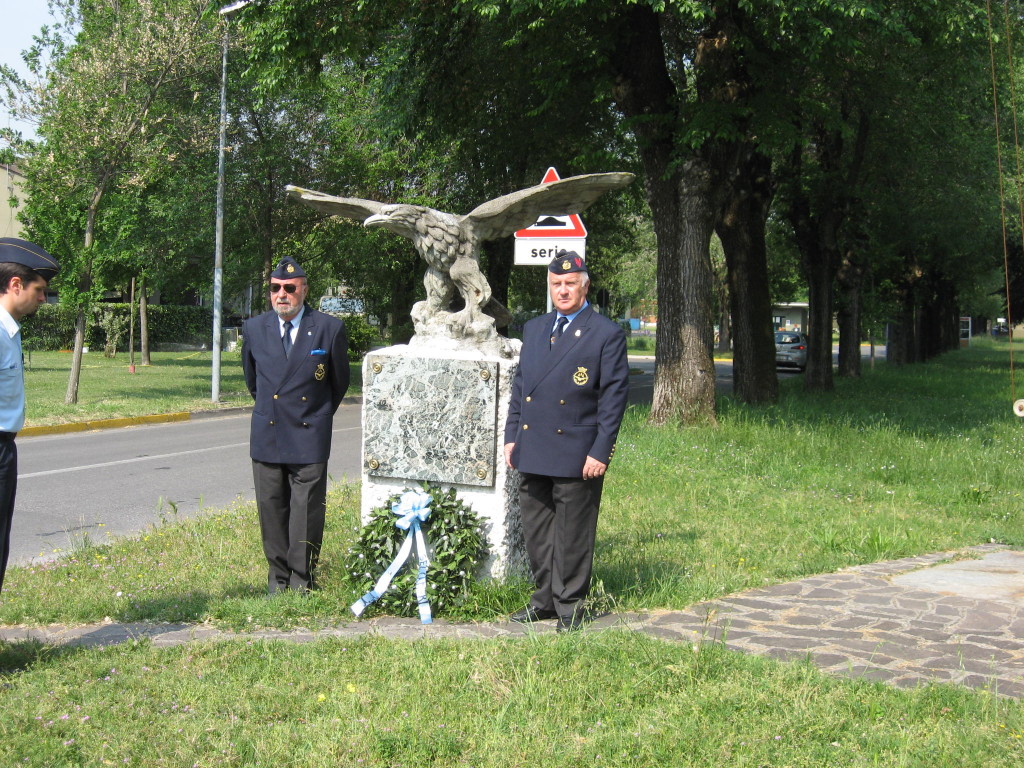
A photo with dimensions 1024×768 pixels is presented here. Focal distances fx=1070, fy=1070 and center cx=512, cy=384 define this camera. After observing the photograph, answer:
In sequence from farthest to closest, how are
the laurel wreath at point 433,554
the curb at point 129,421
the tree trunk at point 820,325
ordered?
the tree trunk at point 820,325
the curb at point 129,421
the laurel wreath at point 433,554

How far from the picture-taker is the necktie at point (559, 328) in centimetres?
569

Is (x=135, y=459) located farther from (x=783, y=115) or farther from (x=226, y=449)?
(x=783, y=115)

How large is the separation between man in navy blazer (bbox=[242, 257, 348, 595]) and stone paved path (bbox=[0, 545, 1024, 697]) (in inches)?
28.7

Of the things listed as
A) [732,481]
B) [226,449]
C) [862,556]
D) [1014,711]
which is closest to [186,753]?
[1014,711]

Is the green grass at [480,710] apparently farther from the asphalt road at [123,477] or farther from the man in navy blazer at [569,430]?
the asphalt road at [123,477]

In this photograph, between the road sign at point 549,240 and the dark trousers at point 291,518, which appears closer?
the dark trousers at point 291,518

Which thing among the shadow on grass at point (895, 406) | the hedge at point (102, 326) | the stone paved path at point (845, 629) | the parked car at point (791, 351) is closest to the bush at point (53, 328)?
the hedge at point (102, 326)

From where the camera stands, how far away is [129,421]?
711 inches

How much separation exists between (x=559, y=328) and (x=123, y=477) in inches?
314

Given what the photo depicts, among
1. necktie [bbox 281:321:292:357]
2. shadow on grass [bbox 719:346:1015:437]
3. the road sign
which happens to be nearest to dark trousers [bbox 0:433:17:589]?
necktie [bbox 281:321:292:357]

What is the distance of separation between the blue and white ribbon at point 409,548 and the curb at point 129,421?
1091cm

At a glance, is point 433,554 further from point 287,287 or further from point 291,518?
point 287,287

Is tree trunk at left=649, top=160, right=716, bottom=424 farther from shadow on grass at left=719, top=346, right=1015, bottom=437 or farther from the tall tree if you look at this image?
the tall tree

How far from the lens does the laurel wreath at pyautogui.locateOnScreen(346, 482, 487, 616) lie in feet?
19.0
